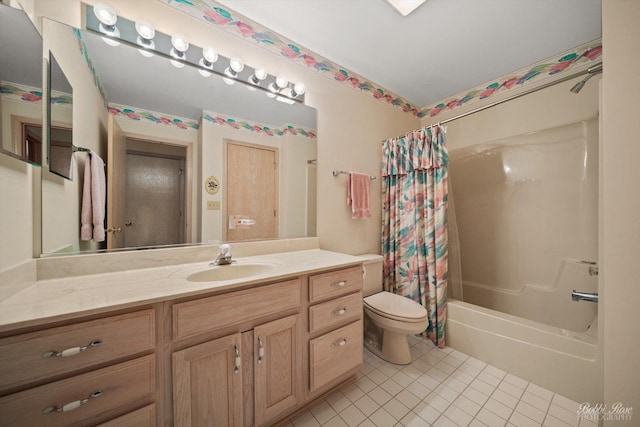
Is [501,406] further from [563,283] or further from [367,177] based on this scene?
[367,177]

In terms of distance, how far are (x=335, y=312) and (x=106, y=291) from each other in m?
1.02

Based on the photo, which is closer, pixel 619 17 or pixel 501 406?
pixel 619 17

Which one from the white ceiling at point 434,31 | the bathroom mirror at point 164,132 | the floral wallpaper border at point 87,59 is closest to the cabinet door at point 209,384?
the bathroom mirror at point 164,132

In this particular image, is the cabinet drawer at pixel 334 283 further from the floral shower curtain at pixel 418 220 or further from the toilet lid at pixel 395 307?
the floral shower curtain at pixel 418 220

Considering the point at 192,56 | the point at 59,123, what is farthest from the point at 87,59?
the point at 192,56

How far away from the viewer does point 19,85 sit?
2.44ft

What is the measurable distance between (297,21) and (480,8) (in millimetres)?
1176

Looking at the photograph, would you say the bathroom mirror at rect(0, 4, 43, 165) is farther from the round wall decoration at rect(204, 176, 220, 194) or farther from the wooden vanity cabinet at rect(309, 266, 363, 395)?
the wooden vanity cabinet at rect(309, 266, 363, 395)

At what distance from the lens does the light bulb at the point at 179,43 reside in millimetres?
1209

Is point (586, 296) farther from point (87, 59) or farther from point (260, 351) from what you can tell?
point (87, 59)

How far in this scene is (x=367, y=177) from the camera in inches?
79.0

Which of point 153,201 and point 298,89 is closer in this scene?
point 153,201

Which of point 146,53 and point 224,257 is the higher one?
point 146,53

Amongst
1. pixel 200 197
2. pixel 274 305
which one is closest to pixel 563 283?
pixel 274 305
